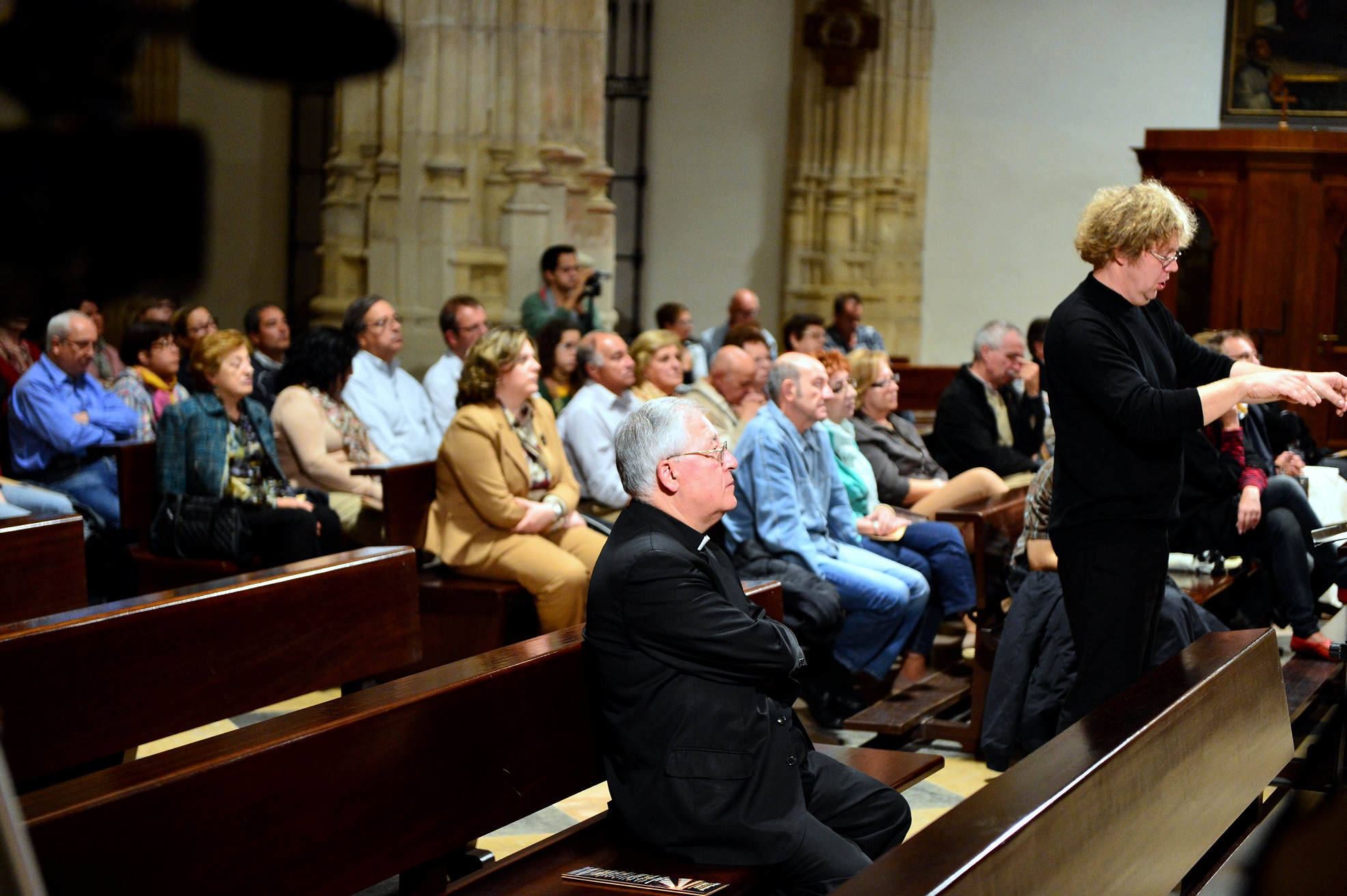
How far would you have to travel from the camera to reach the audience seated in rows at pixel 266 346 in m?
6.43

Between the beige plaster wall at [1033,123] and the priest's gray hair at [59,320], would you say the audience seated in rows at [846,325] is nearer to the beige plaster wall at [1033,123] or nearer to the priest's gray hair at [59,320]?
the beige plaster wall at [1033,123]

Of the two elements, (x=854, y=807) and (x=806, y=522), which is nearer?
(x=854, y=807)

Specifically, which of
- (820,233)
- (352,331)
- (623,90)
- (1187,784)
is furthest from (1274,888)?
(623,90)

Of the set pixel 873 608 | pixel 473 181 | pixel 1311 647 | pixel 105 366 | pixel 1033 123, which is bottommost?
pixel 1311 647

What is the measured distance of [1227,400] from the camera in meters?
2.75

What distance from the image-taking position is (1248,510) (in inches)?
192

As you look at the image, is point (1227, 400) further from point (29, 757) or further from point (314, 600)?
point (29, 757)

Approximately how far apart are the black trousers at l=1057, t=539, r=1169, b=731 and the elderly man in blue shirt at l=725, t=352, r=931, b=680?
1625mm

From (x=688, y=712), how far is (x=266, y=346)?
496 cm

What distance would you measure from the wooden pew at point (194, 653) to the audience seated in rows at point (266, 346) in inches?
128

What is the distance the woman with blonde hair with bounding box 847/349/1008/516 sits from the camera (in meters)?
5.96

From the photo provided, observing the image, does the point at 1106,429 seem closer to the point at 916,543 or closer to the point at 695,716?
the point at 695,716

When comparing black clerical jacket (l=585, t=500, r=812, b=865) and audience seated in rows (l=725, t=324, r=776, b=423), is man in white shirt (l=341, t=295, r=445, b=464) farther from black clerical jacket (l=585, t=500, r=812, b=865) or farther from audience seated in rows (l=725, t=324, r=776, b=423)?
black clerical jacket (l=585, t=500, r=812, b=865)

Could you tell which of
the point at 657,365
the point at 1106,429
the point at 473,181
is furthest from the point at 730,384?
the point at 1106,429
